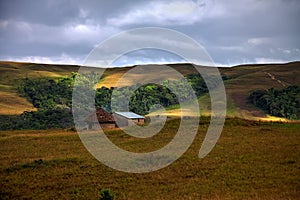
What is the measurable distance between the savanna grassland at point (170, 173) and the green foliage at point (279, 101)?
3812 cm

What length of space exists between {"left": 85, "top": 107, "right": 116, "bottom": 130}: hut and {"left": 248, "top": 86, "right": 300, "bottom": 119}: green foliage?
103 ft

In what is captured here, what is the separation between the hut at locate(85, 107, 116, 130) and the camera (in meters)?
60.1

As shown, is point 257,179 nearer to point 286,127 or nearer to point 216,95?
point 286,127

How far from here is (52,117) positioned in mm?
79438

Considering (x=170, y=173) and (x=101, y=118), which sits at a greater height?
(x=170, y=173)

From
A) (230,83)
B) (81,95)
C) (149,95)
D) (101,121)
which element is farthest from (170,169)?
(230,83)

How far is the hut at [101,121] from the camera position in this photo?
60125 mm

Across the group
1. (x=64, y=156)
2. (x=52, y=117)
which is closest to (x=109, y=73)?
(x=52, y=117)

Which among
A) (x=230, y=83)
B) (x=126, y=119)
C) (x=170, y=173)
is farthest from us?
(x=230, y=83)

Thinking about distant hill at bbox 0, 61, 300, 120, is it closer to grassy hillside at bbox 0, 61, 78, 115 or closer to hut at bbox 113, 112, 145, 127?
grassy hillside at bbox 0, 61, 78, 115

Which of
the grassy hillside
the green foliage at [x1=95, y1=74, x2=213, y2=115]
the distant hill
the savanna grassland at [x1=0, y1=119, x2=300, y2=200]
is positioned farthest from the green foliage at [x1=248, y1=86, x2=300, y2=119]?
the grassy hillside

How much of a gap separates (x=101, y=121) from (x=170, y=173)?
36447 mm

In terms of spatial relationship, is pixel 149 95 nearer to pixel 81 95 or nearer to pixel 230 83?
pixel 81 95

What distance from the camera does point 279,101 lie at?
78.6 m
